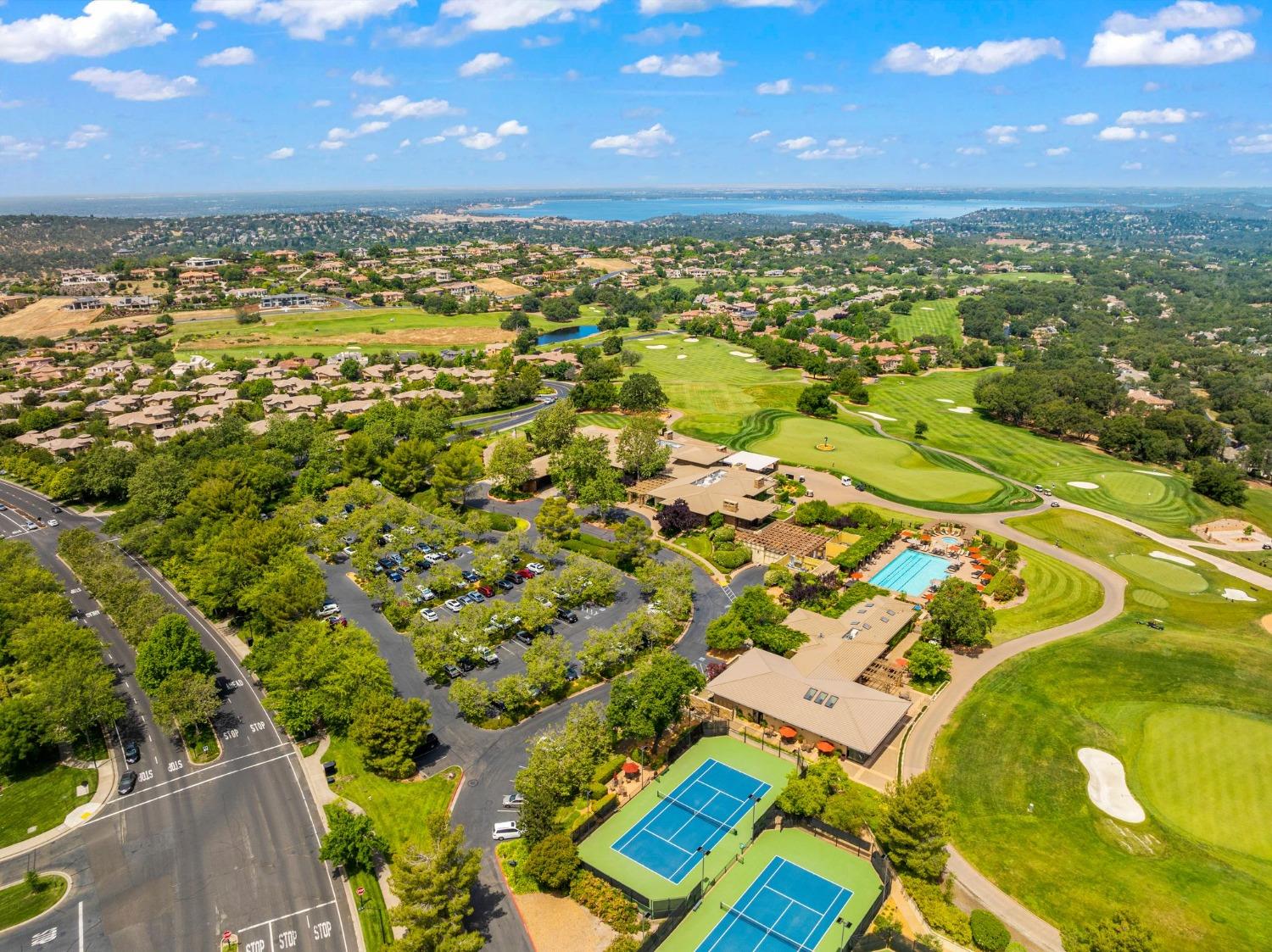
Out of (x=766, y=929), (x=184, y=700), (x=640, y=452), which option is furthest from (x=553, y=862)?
(x=640, y=452)

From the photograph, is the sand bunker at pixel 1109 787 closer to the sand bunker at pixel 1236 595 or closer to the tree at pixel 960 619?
the tree at pixel 960 619

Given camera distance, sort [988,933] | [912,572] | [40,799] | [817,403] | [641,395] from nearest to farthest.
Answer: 1. [988,933]
2. [40,799]
3. [912,572]
4. [641,395]
5. [817,403]

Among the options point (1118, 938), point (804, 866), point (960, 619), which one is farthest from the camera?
point (960, 619)

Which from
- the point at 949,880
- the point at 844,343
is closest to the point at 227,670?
the point at 949,880

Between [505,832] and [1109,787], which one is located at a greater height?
[505,832]

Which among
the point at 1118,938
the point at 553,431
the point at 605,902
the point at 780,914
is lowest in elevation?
the point at 780,914

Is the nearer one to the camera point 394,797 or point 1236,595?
point 394,797

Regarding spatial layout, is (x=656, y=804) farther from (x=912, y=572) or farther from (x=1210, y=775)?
(x=912, y=572)
